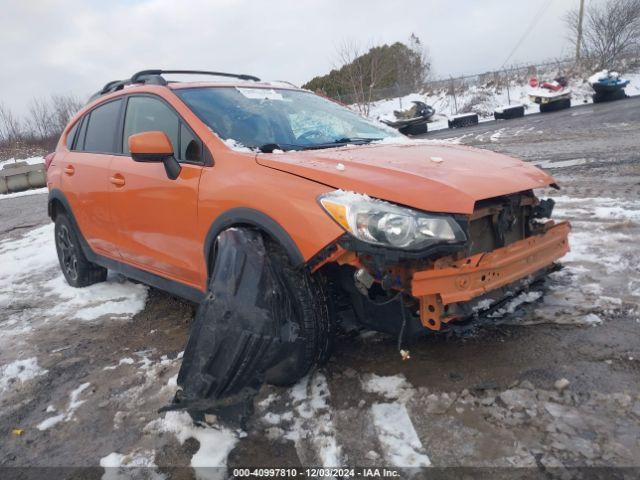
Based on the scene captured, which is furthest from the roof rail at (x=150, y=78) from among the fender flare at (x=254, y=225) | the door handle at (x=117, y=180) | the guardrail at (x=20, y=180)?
the guardrail at (x=20, y=180)

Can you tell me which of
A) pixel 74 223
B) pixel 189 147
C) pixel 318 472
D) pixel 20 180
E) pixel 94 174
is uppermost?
pixel 189 147

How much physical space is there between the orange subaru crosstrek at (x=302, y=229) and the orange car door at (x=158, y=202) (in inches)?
0.5

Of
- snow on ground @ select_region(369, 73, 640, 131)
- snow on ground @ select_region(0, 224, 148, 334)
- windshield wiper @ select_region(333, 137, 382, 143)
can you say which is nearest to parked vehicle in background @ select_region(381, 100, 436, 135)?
snow on ground @ select_region(369, 73, 640, 131)

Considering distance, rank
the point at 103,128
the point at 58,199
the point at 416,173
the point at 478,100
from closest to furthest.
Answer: the point at 416,173, the point at 103,128, the point at 58,199, the point at 478,100

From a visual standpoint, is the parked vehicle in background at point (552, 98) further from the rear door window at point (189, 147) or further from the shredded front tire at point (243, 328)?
the shredded front tire at point (243, 328)

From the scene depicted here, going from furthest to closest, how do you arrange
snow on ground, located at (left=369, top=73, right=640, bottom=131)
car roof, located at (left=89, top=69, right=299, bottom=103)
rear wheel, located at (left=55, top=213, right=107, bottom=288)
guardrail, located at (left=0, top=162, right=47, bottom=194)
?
1. snow on ground, located at (left=369, top=73, right=640, bottom=131)
2. guardrail, located at (left=0, top=162, right=47, bottom=194)
3. rear wheel, located at (left=55, top=213, right=107, bottom=288)
4. car roof, located at (left=89, top=69, right=299, bottom=103)

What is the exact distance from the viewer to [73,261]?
4.83 m

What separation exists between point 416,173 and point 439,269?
1.66 ft

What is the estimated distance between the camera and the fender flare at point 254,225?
7.94 feet

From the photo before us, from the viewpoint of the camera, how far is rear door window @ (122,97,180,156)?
3.23 metres

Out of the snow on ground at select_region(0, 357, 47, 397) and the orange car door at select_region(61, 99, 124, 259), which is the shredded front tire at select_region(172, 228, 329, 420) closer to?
the snow on ground at select_region(0, 357, 47, 397)

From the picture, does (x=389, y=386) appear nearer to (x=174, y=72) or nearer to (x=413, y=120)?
(x=174, y=72)

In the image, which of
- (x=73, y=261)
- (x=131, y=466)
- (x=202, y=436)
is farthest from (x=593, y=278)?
(x=73, y=261)

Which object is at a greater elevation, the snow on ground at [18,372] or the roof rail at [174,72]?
the roof rail at [174,72]
